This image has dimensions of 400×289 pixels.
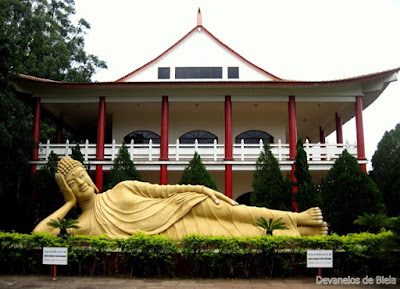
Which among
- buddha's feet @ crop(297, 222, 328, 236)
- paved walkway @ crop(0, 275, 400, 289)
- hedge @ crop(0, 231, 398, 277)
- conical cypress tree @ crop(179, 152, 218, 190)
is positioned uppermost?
conical cypress tree @ crop(179, 152, 218, 190)

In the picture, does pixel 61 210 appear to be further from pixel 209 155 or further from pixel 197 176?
pixel 209 155

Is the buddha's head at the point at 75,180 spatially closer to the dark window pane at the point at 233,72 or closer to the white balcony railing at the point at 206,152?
the white balcony railing at the point at 206,152

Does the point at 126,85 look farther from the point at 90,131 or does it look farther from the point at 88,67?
the point at 88,67

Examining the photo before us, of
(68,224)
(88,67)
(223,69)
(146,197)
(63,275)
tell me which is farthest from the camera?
(88,67)

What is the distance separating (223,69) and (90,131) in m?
9.56

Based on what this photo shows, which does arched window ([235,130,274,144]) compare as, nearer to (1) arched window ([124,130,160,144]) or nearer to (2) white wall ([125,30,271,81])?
(2) white wall ([125,30,271,81])

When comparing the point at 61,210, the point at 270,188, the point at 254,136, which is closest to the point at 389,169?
the point at 270,188

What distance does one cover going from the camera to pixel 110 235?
938 cm

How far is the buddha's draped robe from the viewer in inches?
373

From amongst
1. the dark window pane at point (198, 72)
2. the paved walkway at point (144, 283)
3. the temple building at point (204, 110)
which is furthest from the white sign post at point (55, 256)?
the dark window pane at point (198, 72)

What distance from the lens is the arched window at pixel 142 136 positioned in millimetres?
20438

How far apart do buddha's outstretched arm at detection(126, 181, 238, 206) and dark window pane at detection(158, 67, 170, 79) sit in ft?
35.4

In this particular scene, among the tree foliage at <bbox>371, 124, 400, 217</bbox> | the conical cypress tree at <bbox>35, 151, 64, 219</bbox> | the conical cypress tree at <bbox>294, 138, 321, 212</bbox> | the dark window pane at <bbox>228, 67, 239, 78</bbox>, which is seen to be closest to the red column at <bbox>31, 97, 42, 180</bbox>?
the conical cypress tree at <bbox>35, 151, 64, 219</bbox>

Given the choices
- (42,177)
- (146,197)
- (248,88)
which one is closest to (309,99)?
(248,88)
